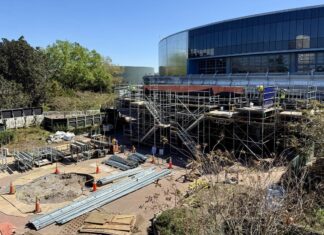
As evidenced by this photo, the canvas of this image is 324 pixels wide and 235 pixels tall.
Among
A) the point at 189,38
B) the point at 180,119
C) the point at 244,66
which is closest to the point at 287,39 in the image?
the point at 244,66

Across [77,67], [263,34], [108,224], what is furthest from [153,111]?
[77,67]

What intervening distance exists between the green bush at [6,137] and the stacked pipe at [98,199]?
14.7m

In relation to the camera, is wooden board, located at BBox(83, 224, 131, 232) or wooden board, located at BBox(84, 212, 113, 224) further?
wooden board, located at BBox(84, 212, 113, 224)

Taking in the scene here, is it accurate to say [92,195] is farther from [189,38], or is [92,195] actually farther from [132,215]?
[189,38]

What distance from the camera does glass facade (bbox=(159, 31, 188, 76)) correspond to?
56.1 meters

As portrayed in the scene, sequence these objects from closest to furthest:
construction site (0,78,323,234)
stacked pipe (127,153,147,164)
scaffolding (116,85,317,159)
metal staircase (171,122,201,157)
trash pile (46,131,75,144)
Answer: construction site (0,78,323,234) < scaffolding (116,85,317,159) < stacked pipe (127,153,147,164) < metal staircase (171,122,201,157) < trash pile (46,131,75,144)

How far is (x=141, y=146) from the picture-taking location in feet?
93.2

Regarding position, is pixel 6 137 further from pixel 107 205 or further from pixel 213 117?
pixel 213 117

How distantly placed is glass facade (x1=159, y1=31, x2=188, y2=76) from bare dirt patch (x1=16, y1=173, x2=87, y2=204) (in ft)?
125

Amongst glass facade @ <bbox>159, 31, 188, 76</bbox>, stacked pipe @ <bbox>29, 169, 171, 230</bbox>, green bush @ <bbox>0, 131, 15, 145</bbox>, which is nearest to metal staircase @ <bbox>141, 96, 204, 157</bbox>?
stacked pipe @ <bbox>29, 169, 171, 230</bbox>

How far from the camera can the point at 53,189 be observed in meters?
18.5

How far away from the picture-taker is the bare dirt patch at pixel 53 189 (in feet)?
56.4

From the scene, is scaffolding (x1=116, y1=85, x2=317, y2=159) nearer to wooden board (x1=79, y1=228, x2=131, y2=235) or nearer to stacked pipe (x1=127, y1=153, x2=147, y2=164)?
stacked pipe (x1=127, y1=153, x2=147, y2=164)

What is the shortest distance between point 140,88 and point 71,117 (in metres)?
7.71
